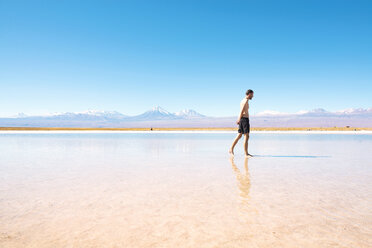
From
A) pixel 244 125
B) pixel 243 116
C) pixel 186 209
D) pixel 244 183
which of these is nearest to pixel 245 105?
pixel 243 116


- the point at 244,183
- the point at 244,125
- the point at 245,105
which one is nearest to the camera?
the point at 244,183

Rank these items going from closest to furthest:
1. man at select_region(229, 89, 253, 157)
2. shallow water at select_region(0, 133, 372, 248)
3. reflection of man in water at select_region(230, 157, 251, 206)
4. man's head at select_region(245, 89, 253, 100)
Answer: shallow water at select_region(0, 133, 372, 248) → reflection of man in water at select_region(230, 157, 251, 206) → man at select_region(229, 89, 253, 157) → man's head at select_region(245, 89, 253, 100)

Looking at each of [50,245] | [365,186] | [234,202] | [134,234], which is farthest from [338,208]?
A: [50,245]

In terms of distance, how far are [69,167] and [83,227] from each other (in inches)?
167

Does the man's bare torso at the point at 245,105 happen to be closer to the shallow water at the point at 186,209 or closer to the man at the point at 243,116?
the man at the point at 243,116

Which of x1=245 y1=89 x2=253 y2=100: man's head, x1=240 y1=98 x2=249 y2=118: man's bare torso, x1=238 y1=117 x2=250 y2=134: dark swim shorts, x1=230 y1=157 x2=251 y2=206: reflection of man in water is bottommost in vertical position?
x1=230 y1=157 x2=251 y2=206: reflection of man in water

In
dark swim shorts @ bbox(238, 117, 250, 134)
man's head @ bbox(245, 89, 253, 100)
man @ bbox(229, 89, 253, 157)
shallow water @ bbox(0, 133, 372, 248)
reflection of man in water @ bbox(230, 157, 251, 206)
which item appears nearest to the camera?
shallow water @ bbox(0, 133, 372, 248)

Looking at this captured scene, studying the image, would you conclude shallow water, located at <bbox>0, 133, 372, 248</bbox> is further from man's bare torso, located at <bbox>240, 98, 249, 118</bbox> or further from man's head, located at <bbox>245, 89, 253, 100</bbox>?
man's head, located at <bbox>245, 89, 253, 100</bbox>

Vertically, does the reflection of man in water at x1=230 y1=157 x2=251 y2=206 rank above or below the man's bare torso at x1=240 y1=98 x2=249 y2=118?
below

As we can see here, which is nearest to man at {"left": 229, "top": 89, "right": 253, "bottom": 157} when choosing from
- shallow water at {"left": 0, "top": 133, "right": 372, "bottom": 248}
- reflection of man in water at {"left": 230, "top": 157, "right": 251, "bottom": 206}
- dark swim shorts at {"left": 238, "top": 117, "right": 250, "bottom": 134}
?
dark swim shorts at {"left": 238, "top": 117, "right": 250, "bottom": 134}

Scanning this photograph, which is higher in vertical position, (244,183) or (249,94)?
(249,94)

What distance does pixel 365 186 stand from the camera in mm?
4348

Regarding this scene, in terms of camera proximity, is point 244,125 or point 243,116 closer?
point 244,125

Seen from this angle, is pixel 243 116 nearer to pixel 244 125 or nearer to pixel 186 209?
pixel 244 125
